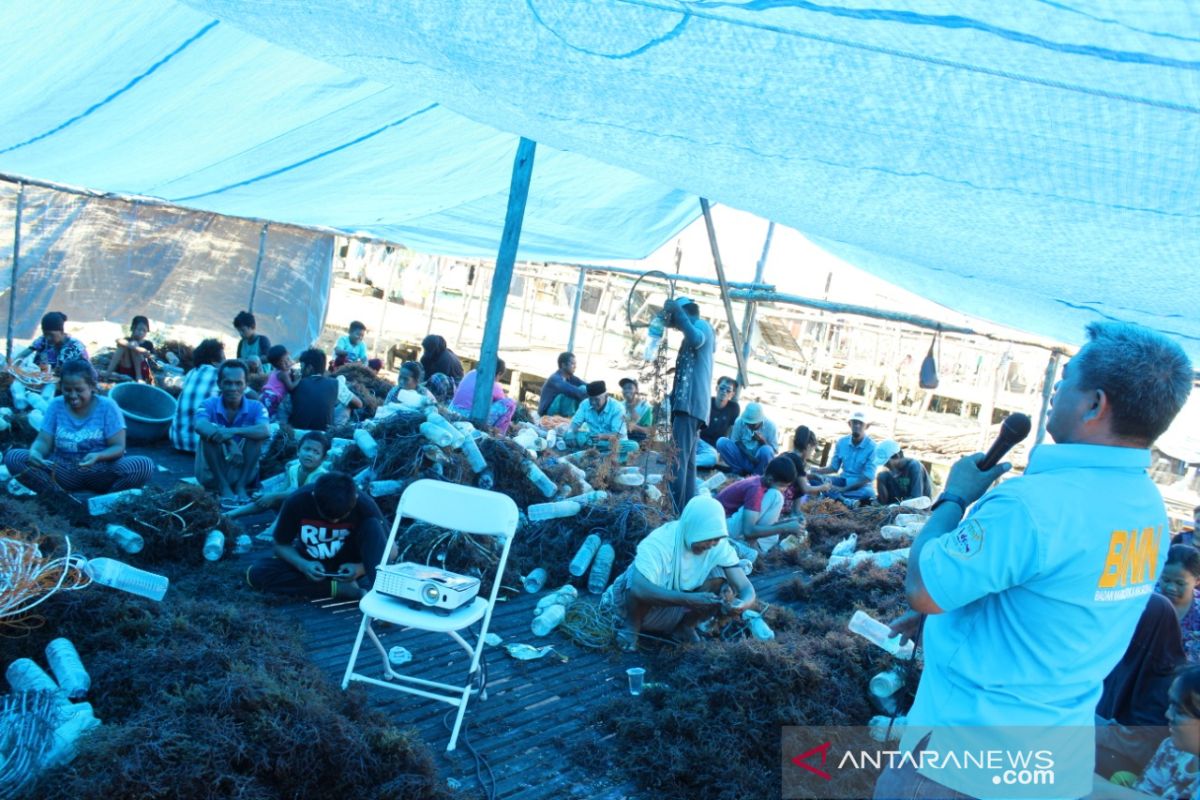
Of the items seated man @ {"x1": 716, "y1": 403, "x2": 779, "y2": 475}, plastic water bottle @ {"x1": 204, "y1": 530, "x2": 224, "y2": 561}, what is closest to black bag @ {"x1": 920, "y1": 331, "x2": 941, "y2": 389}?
seated man @ {"x1": 716, "y1": 403, "x2": 779, "y2": 475}

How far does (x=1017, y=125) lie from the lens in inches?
83.3

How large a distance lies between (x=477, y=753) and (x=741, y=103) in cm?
261

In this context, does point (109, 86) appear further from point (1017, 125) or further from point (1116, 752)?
point (1116, 752)

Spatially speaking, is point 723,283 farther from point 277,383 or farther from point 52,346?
point 52,346

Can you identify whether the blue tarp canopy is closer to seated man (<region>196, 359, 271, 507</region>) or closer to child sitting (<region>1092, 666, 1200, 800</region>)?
child sitting (<region>1092, 666, 1200, 800</region>)

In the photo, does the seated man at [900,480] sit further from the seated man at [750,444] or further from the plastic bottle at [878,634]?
the plastic bottle at [878,634]

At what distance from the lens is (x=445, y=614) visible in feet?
11.8

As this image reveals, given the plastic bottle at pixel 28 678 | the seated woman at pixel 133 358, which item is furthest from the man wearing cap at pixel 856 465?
the seated woman at pixel 133 358

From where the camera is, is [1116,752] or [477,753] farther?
[1116,752]

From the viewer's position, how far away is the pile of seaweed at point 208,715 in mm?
2445

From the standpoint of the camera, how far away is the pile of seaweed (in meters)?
2.45

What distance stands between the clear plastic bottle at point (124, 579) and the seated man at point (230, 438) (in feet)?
9.01

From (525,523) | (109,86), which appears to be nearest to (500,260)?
(525,523)

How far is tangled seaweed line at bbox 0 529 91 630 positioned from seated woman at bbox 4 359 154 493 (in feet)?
6.40
